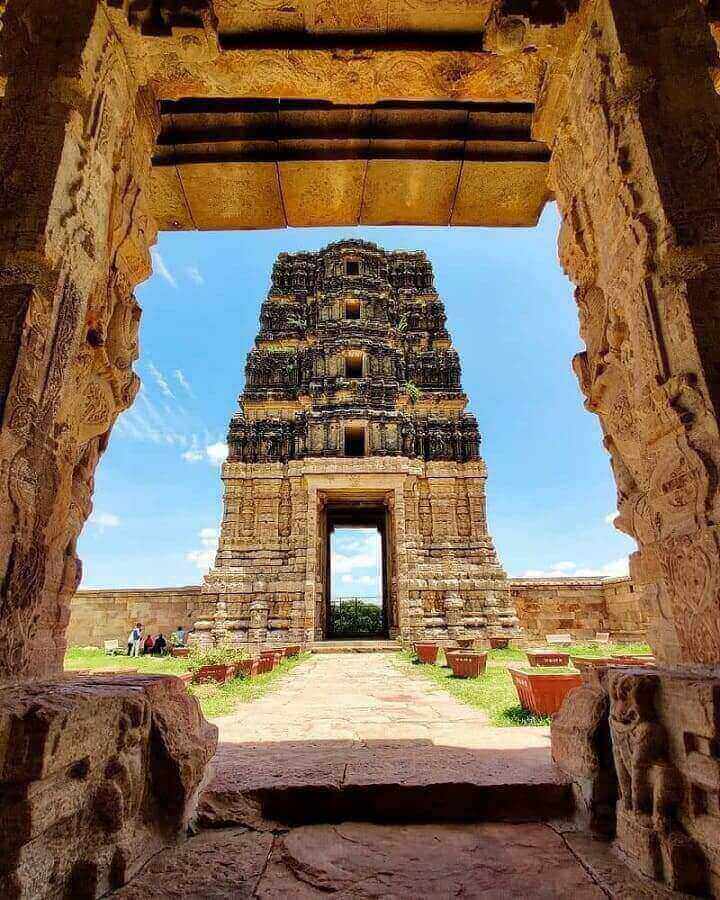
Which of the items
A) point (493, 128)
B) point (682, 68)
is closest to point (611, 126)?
point (682, 68)

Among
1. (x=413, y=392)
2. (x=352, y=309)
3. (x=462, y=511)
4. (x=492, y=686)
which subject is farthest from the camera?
(x=352, y=309)

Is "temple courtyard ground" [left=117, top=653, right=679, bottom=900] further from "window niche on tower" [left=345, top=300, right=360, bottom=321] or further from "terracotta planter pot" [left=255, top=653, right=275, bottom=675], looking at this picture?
"window niche on tower" [left=345, top=300, right=360, bottom=321]

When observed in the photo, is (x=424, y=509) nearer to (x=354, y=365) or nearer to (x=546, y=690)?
(x=354, y=365)

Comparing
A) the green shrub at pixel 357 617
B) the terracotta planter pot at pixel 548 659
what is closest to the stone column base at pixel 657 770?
the terracotta planter pot at pixel 548 659

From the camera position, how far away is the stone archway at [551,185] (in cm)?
195

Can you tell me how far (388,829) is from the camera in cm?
228

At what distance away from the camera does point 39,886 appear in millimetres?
→ 1503

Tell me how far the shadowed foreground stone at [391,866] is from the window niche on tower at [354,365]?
18237mm

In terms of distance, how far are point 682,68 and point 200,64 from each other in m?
2.61

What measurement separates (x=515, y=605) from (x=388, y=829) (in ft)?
54.3

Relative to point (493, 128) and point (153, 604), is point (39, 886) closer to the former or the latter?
point (493, 128)

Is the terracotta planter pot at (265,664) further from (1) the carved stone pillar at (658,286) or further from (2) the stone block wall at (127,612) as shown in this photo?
(1) the carved stone pillar at (658,286)

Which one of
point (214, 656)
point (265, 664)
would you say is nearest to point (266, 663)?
point (265, 664)

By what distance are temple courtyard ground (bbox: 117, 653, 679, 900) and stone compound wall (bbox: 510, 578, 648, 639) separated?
14940 millimetres
